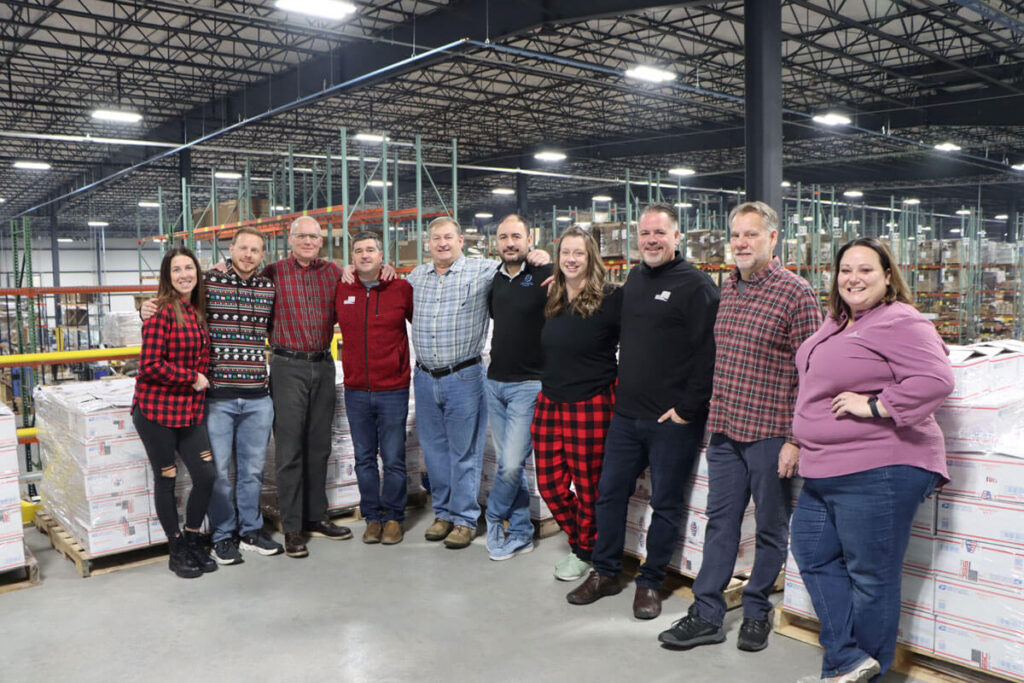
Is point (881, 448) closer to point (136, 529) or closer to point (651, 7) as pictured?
point (136, 529)

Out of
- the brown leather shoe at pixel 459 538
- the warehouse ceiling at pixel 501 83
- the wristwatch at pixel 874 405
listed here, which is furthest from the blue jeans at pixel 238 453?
the warehouse ceiling at pixel 501 83

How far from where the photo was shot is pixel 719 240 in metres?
15.6

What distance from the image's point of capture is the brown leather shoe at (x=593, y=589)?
4.25m

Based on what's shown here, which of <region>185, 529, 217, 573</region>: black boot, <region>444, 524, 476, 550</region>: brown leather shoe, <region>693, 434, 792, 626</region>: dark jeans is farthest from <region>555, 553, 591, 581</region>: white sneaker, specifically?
<region>185, 529, 217, 573</region>: black boot

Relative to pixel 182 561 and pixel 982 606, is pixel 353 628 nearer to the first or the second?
pixel 182 561

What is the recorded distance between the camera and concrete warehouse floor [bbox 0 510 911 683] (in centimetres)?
356

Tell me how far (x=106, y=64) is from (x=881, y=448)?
726 inches

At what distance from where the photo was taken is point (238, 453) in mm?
4996

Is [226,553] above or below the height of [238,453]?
below

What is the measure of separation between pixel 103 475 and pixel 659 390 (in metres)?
3.35

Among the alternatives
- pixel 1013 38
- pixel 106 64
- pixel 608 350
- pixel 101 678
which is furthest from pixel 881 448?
pixel 106 64

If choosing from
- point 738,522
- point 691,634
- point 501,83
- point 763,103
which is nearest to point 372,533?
point 691,634

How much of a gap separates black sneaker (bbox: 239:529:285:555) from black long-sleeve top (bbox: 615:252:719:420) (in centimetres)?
259

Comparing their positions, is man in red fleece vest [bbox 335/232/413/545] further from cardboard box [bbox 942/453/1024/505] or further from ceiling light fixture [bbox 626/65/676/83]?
ceiling light fixture [bbox 626/65/676/83]
